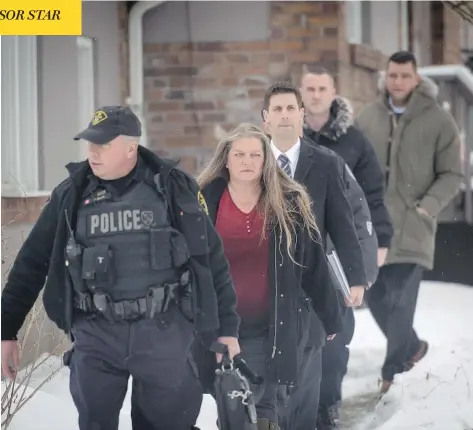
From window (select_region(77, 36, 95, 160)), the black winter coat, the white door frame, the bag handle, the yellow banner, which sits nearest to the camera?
the bag handle

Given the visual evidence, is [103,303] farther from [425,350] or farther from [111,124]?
[425,350]

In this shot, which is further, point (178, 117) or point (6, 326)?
point (178, 117)

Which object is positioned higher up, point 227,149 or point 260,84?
point 260,84

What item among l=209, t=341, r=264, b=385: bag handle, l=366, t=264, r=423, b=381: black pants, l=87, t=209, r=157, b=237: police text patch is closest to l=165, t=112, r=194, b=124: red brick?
l=366, t=264, r=423, b=381: black pants

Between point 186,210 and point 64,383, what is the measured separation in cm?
113

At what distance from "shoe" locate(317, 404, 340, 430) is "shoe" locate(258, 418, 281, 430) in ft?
2.60

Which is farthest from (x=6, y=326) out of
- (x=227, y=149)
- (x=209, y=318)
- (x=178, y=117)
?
(x=178, y=117)

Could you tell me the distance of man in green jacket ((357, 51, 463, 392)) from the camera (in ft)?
16.5

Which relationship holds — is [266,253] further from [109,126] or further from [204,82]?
[204,82]

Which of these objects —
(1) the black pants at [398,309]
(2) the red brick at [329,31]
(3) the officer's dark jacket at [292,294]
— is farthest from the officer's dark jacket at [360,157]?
(3) the officer's dark jacket at [292,294]

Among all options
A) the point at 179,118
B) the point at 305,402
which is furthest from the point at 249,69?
the point at 305,402

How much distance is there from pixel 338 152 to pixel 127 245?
1.75 m

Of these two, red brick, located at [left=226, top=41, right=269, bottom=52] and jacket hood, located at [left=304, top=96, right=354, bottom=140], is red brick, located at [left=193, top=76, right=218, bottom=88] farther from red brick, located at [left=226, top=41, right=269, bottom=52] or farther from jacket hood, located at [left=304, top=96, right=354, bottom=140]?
jacket hood, located at [left=304, top=96, right=354, bottom=140]

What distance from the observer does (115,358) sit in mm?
3111
